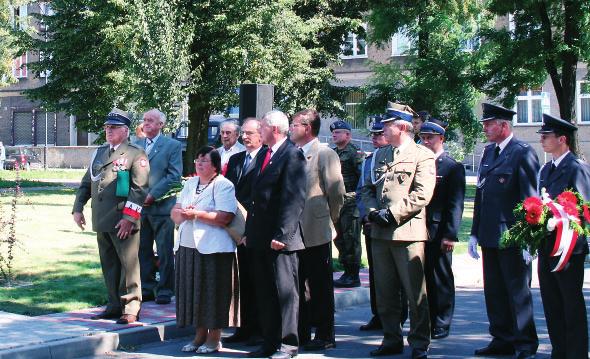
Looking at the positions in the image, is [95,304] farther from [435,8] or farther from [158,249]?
[435,8]

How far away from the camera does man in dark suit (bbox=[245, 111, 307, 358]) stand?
756 centimetres

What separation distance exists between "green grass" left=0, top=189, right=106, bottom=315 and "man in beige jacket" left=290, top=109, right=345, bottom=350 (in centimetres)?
281

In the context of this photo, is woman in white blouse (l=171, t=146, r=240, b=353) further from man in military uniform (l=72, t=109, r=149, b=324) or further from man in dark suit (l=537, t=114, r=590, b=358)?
man in dark suit (l=537, t=114, r=590, b=358)

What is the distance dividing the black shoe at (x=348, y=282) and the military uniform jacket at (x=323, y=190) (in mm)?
2789

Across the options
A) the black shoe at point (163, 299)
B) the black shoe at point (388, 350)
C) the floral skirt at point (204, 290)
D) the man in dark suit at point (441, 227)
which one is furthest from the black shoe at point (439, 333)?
the black shoe at point (163, 299)

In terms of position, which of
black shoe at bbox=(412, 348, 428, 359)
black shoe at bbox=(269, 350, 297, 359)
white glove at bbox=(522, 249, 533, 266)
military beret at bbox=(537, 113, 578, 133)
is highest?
military beret at bbox=(537, 113, 578, 133)

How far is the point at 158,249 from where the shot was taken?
992 cm

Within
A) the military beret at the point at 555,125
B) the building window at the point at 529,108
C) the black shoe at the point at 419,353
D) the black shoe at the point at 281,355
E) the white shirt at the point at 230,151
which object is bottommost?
the black shoe at the point at 281,355

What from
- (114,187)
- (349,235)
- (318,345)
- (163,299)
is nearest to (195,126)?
(349,235)

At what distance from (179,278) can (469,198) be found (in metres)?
22.2

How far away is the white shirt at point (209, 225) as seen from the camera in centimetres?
789

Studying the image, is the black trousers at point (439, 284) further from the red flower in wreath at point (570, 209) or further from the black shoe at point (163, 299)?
the black shoe at point (163, 299)

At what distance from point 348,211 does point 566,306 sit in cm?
460

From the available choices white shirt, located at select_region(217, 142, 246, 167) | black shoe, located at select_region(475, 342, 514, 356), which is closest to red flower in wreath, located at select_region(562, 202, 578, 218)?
black shoe, located at select_region(475, 342, 514, 356)
